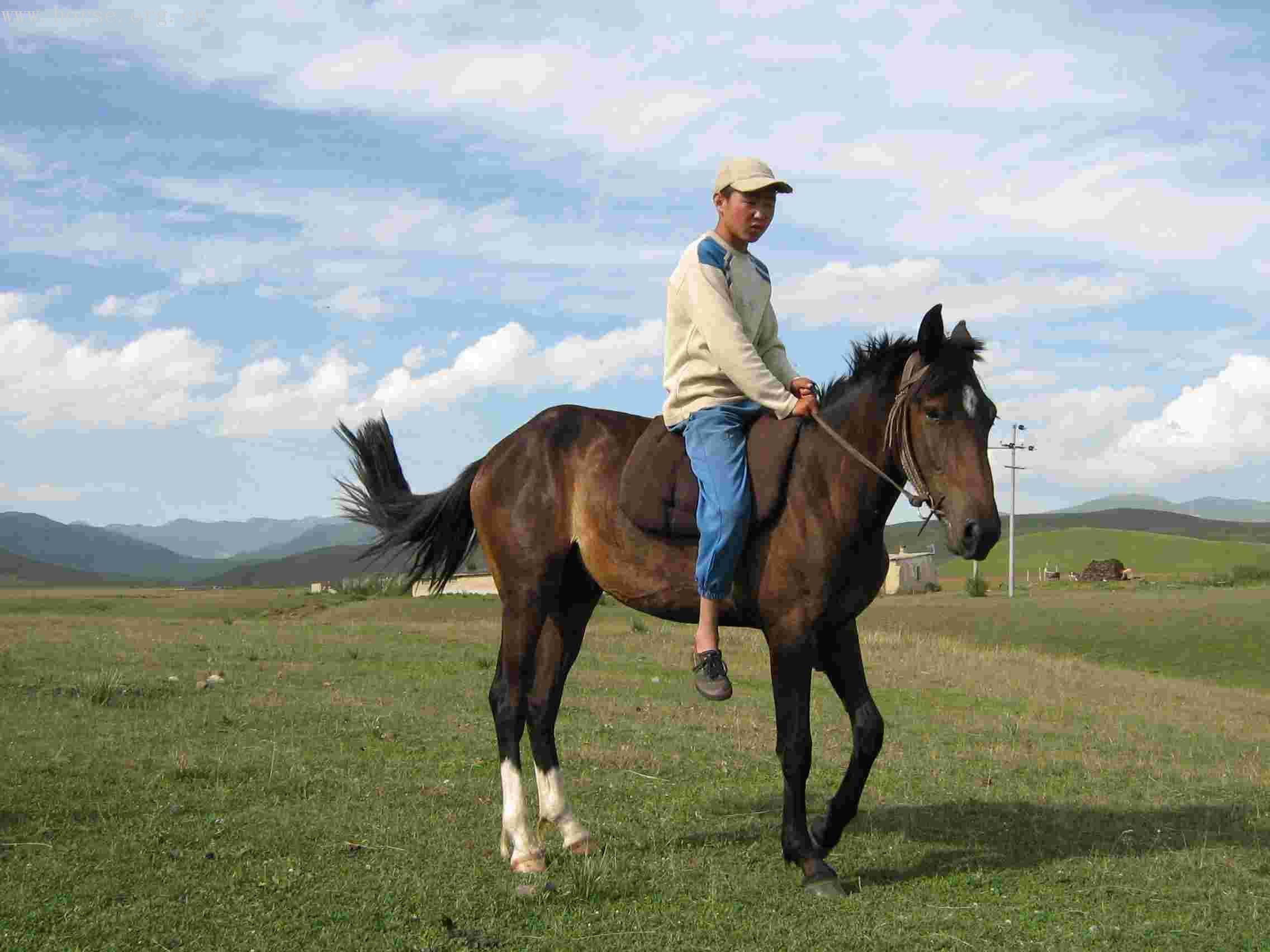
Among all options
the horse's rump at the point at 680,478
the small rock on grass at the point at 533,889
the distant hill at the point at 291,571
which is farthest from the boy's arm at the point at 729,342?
the distant hill at the point at 291,571

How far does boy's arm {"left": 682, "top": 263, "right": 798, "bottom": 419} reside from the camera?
6332mm

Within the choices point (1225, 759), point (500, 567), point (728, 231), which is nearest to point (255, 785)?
point (500, 567)

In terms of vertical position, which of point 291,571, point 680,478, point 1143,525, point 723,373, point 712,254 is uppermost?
point 1143,525

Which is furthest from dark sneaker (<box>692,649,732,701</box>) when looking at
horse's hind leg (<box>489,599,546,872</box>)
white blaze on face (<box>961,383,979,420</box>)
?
white blaze on face (<box>961,383,979,420</box>)

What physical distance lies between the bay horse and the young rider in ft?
0.79

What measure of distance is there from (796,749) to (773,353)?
7.51 feet

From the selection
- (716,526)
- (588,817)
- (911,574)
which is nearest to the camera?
(716,526)

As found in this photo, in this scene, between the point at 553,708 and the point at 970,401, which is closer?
the point at 970,401

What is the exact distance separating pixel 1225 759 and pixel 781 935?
855 centimetres

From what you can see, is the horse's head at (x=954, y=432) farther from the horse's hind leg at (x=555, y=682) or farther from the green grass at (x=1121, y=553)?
the green grass at (x=1121, y=553)

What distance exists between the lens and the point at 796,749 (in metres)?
Result: 6.27

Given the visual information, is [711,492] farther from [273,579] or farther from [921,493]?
[273,579]

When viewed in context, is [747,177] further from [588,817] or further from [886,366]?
[588,817]

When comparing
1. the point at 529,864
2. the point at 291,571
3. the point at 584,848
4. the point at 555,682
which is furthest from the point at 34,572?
the point at 529,864
